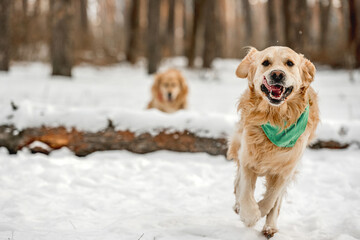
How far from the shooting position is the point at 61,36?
8625mm

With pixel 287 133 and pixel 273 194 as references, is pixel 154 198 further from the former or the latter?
pixel 287 133

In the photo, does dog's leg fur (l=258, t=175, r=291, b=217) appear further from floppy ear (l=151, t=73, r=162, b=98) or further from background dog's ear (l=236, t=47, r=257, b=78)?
floppy ear (l=151, t=73, r=162, b=98)

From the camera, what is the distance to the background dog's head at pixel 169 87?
6301 millimetres

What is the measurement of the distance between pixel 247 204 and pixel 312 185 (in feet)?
4.54

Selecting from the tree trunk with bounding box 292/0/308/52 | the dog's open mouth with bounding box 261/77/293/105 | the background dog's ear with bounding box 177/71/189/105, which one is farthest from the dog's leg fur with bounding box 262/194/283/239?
the tree trunk with bounding box 292/0/308/52

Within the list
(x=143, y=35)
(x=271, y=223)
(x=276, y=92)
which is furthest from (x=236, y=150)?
(x=143, y=35)

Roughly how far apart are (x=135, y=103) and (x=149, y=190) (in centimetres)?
499

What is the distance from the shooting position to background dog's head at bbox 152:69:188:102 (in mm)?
6301

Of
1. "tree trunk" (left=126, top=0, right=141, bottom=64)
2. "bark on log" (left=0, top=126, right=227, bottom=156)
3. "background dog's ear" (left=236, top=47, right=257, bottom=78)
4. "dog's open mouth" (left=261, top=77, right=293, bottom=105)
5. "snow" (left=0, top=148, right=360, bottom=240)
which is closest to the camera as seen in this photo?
"dog's open mouth" (left=261, top=77, right=293, bottom=105)

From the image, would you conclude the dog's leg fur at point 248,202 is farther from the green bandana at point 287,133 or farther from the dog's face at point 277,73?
the dog's face at point 277,73

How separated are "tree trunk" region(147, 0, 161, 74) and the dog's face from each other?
30.0 ft

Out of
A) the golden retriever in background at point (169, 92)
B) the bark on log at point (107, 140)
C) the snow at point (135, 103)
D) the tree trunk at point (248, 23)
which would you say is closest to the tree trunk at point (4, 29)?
the snow at point (135, 103)

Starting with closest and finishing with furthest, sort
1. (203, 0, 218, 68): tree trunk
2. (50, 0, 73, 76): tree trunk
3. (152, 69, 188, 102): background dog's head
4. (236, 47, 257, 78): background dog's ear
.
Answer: (236, 47, 257, 78): background dog's ear < (152, 69, 188, 102): background dog's head < (50, 0, 73, 76): tree trunk < (203, 0, 218, 68): tree trunk

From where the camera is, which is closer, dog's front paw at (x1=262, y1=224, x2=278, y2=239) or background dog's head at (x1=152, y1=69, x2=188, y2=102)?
dog's front paw at (x1=262, y1=224, x2=278, y2=239)
